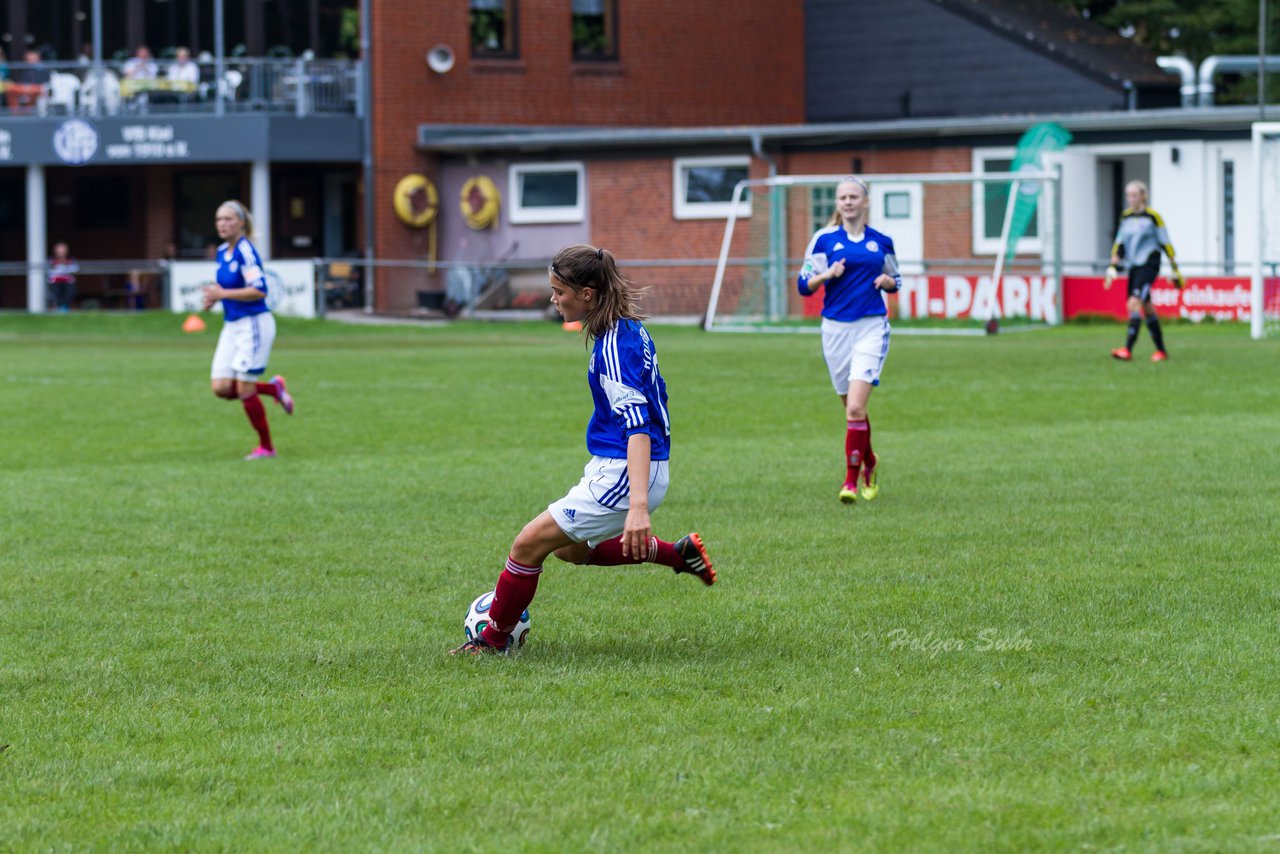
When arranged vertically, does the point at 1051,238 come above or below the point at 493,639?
above

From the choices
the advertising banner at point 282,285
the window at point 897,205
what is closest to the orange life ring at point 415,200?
the advertising banner at point 282,285

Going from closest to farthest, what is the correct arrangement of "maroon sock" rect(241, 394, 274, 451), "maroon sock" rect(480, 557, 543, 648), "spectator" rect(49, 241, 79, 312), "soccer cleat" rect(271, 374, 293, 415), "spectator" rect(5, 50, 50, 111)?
1. "maroon sock" rect(480, 557, 543, 648)
2. "maroon sock" rect(241, 394, 274, 451)
3. "soccer cleat" rect(271, 374, 293, 415)
4. "spectator" rect(49, 241, 79, 312)
5. "spectator" rect(5, 50, 50, 111)

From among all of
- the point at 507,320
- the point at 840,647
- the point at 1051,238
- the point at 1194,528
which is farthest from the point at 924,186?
the point at 840,647

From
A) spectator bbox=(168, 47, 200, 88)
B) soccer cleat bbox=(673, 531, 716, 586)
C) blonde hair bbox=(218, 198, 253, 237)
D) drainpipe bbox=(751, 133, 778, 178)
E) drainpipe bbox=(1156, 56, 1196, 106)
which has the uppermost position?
spectator bbox=(168, 47, 200, 88)

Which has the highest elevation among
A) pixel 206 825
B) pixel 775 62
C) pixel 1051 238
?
pixel 775 62

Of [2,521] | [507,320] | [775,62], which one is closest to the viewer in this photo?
[2,521]

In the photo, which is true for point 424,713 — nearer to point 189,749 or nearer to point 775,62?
point 189,749

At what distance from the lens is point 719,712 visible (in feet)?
20.5

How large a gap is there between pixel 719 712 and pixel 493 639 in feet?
4.26

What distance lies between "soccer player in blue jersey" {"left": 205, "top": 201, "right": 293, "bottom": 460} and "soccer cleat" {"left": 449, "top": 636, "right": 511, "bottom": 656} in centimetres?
782

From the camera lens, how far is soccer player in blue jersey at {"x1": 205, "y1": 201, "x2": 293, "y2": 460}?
14.8 metres

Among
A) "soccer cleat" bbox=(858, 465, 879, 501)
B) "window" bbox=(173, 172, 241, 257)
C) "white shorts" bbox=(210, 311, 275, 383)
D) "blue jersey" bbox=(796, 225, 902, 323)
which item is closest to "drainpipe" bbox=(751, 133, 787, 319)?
"window" bbox=(173, 172, 241, 257)

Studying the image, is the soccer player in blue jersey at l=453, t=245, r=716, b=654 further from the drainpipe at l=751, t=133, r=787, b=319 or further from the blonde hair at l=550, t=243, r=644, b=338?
the drainpipe at l=751, t=133, r=787, b=319

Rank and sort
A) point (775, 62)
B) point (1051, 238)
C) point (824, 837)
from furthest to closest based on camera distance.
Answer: point (775, 62) < point (1051, 238) < point (824, 837)
